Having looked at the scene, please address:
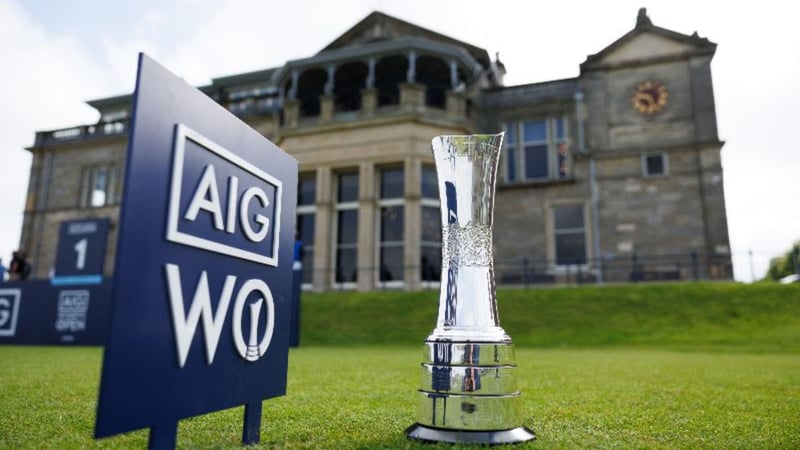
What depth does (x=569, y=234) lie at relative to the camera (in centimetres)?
1841

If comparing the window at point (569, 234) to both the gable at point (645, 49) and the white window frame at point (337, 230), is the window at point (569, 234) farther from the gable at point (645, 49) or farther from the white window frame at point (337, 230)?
the white window frame at point (337, 230)

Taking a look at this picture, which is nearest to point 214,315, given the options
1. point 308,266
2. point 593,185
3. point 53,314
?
point 53,314

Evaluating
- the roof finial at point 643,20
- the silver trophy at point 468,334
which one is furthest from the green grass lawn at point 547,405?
the roof finial at point 643,20

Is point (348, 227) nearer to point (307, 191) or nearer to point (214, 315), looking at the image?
point (307, 191)

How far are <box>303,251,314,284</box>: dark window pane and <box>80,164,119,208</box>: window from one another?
37.8ft

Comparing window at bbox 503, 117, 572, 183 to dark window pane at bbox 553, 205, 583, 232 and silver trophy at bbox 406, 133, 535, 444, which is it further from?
silver trophy at bbox 406, 133, 535, 444

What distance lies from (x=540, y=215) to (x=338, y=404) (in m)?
16.4

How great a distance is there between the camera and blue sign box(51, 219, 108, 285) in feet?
44.1

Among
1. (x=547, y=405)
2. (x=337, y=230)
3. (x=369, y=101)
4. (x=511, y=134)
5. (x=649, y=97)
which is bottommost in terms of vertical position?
(x=547, y=405)

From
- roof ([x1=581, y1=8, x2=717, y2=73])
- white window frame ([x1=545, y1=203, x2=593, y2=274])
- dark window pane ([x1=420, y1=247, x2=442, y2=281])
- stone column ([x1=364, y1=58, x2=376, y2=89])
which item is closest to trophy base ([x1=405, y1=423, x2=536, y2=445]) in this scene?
dark window pane ([x1=420, y1=247, x2=442, y2=281])

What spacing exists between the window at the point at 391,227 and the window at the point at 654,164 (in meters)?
8.41

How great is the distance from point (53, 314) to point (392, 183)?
35.2ft

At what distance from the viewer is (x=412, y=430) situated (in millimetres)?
2338

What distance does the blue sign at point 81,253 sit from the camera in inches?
529
